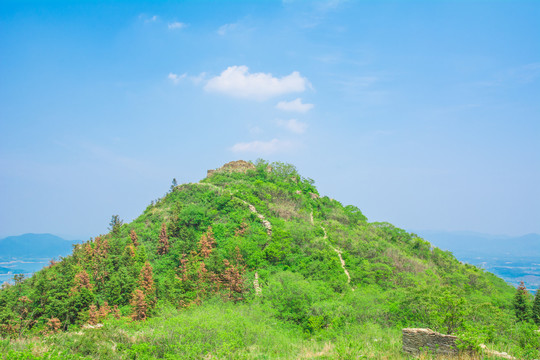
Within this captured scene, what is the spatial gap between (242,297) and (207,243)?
775 cm

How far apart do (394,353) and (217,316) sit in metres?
10.5

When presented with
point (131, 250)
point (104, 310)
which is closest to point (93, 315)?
point (104, 310)

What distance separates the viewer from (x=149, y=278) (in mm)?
26875

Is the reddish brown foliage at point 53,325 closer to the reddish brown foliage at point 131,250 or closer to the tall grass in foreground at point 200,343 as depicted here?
the tall grass in foreground at point 200,343

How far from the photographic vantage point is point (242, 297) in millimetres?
27125

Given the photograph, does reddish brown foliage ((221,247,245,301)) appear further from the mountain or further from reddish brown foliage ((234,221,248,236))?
the mountain

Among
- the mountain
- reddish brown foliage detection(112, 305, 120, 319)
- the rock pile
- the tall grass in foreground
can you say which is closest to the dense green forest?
the tall grass in foreground

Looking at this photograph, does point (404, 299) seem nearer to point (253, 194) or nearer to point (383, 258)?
point (383, 258)

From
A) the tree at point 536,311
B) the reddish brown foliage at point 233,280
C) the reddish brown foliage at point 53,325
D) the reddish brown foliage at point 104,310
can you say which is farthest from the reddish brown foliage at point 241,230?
the tree at point 536,311

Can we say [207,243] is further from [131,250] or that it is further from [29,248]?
[29,248]

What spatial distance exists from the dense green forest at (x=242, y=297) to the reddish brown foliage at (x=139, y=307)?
0.11m

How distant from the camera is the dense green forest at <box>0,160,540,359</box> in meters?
15.4

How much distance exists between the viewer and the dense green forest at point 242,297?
50.5 ft

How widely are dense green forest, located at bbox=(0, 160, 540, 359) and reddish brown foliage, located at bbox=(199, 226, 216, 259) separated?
0.14 m
